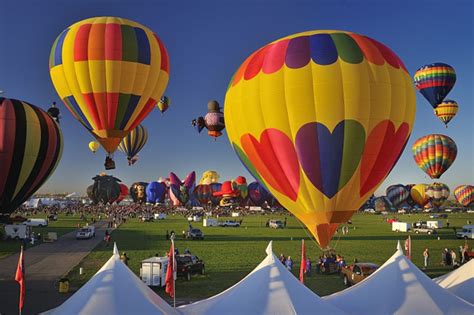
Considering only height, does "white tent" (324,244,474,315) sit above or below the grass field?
above

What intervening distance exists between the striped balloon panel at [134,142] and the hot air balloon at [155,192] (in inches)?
1744

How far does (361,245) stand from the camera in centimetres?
3112

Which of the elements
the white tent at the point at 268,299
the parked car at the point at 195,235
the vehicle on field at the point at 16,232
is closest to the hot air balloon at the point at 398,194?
the parked car at the point at 195,235

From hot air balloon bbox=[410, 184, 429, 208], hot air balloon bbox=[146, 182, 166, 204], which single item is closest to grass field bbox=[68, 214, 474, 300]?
hot air balloon bbox=[410, 184, 429, 208]

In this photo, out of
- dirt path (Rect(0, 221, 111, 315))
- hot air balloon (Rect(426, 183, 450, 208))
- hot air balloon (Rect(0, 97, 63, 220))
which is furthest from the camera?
hot air balloon (Rect(426, 183, 450, 208))

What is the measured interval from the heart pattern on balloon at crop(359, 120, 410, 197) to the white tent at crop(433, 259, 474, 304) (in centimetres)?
377

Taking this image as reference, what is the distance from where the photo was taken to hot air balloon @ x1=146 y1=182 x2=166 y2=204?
97.2 meters

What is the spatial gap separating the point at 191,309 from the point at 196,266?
9.24 meters

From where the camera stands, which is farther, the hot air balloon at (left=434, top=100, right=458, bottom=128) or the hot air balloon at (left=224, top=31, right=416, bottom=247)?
the hot air balloon at (left=434, top=100, right=458, bottom=128)

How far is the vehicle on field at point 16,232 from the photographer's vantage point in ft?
104

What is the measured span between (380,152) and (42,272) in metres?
15.6

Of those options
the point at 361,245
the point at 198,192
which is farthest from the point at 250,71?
the point at 198,192

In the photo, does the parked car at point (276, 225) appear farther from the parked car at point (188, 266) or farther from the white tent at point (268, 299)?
the white tent at point (268, 299)

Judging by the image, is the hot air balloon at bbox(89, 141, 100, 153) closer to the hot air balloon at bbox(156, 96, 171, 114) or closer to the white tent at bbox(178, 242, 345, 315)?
the hot air balloon at bbox(156, 96, 171, 114)
